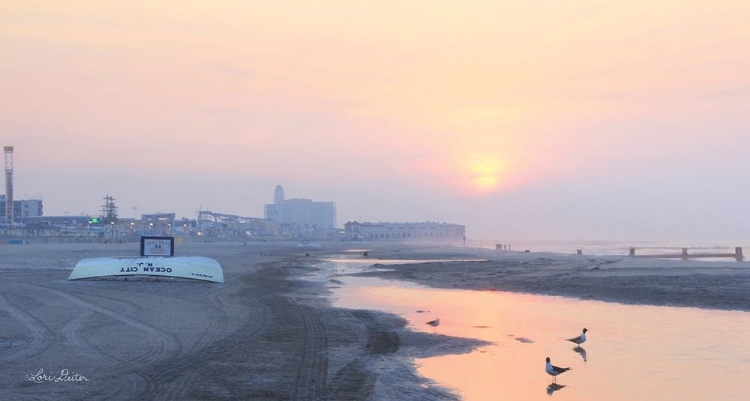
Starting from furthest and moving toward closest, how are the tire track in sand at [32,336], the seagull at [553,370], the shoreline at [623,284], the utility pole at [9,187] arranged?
→ the utility pole at [9,187] → the shoreline at [623,284] → the seagull at [553,370] → the tire track in sand at [32,336]

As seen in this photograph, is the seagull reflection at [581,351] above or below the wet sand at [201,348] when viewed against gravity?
below

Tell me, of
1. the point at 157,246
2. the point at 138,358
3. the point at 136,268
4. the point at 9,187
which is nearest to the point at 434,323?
the point at 138,358

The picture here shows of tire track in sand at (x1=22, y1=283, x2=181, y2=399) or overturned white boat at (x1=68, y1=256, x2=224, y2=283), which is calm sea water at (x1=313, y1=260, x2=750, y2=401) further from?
overturned white boat at (x1=68, y1=256, x2=224, y2=283)

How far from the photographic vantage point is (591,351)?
18.9 metres

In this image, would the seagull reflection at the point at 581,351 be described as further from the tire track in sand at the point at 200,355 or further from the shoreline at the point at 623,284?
the shoreline at the point at 623,284

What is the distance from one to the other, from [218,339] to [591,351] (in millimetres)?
9812

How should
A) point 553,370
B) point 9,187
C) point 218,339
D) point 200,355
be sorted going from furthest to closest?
point 9,187 < point 218,339 < point 200,355 < point 553,370

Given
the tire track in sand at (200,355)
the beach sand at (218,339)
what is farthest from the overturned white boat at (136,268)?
the tire track in sand at (200,355)

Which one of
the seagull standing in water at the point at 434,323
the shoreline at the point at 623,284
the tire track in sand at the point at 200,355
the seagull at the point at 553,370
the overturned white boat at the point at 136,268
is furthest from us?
the overturned white boat at the point at 136,268

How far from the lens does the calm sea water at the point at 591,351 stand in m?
14.6

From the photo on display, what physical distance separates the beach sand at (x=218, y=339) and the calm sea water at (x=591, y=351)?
1274 mm

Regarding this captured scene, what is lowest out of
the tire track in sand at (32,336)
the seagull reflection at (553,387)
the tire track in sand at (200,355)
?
the seagull reflection at (553,387)

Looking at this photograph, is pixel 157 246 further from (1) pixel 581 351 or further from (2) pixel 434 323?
(1) pixel 581 351

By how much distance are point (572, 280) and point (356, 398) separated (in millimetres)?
30538
